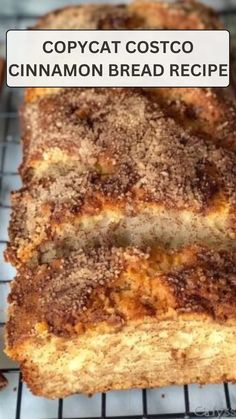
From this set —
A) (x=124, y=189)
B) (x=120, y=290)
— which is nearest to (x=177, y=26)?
(x=124, y=189)

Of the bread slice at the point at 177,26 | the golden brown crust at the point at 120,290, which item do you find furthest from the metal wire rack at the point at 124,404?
the bread slice at the point at 177,26

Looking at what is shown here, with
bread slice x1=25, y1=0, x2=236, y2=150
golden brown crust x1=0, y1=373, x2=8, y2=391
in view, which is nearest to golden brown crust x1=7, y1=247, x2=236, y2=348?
golden brown crust x1=0, y1=373, x2=8, y2=391

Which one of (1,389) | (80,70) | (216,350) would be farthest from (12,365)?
(80,70)

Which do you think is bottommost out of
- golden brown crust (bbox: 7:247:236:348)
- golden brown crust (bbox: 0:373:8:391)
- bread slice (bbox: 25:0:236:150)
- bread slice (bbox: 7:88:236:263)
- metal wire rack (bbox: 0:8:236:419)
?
metal wire rack (bbox: 0:8:236:419)

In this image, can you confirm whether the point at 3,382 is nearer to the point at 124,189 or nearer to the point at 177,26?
the point at 124,189

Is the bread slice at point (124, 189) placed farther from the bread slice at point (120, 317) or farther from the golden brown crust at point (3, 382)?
the golden brown crust at point (3, 382)

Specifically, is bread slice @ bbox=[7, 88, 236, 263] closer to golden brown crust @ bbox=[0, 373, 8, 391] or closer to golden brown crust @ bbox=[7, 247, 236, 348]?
golden brown crust @ bbox=[7, 247, 236, 348]

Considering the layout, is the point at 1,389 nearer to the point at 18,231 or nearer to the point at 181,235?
the point at 18,231
